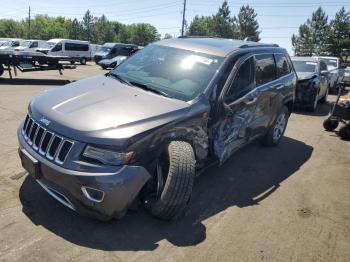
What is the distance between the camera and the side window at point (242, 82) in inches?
187

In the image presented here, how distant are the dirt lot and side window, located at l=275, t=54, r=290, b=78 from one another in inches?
69.8

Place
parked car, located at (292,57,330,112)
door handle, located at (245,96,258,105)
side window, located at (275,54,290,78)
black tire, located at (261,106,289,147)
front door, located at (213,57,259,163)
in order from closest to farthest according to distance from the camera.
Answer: front door, located at (213,57,259,163) → door handle, located at (245,96,258,105) → side window, located at (275,54,290,78) → black tire, located at (261,106,289,147) → parked car, located at (292,57,330,112)

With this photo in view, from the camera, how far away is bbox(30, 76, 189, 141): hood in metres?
3.44

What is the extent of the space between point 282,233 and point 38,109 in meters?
2.90

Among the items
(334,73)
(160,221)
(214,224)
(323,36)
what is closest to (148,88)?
(160,221)

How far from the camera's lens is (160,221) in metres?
3.89

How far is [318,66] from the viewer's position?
11930mm

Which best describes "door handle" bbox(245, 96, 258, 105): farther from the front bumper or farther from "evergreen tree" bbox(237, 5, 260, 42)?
"evergreen tree" bbox(237, 5, 260, 42)

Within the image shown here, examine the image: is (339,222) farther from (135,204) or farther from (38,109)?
(38,109)

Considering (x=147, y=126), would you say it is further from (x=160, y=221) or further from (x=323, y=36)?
(x=323, y=36)

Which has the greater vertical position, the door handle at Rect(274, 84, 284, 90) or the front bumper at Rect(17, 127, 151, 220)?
the door handle at Rect(274, 84, 284, 90)

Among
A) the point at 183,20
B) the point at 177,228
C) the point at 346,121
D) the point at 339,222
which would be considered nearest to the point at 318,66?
the point at 346,121

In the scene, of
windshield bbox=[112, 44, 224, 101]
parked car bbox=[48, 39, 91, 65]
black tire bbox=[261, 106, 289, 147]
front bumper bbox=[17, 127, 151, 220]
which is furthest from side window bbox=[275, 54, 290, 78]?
parked car bbox=[48, 39, 91, 65]

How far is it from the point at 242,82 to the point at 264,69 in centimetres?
99
